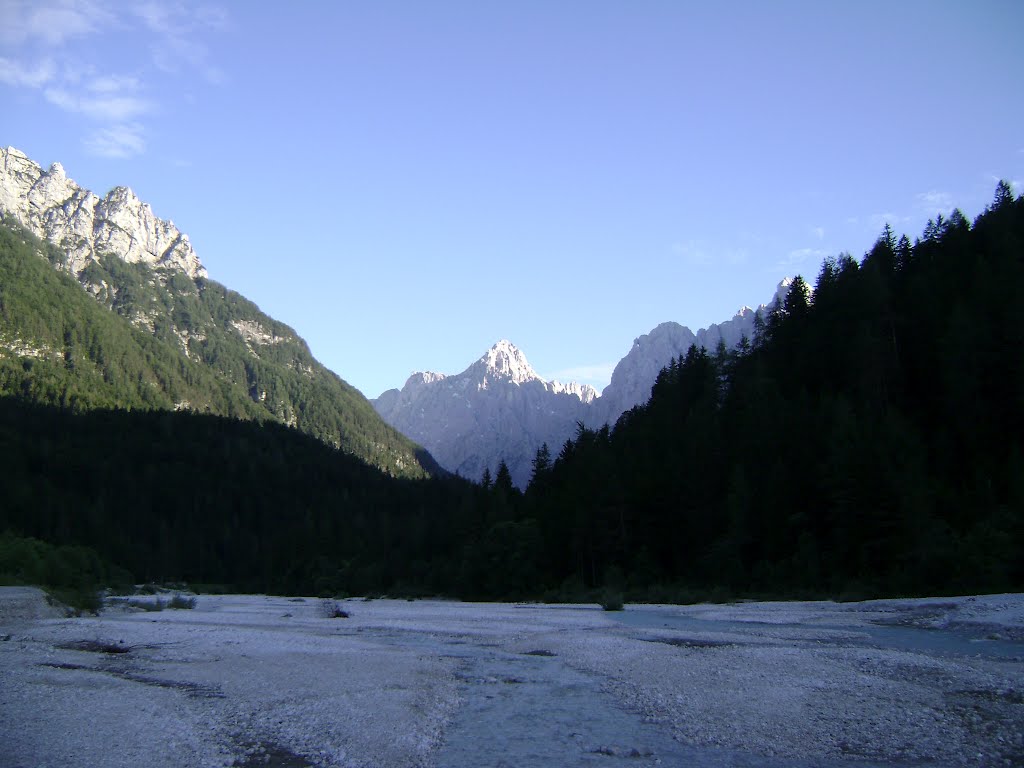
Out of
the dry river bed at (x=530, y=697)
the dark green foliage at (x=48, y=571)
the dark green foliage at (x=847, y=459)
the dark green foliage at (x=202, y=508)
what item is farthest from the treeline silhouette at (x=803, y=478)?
the dark green foliage at (x=48, y=571)

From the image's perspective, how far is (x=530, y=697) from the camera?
16.1 metres

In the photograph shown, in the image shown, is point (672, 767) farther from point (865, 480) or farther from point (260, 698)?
point (865, 480)

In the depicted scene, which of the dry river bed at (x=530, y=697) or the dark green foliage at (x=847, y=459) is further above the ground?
the dark green foliage at (x=847, y=459)

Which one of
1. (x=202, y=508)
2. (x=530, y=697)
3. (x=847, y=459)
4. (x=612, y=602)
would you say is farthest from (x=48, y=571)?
(x=202, y=508)

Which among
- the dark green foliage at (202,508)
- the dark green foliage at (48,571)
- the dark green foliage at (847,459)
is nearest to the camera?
the dark green foliage at (48,571)

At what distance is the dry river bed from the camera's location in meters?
11.0

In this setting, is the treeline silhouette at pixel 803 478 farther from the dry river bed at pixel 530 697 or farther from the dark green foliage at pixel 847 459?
the dry river bed at pixel 530 697

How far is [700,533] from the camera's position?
6081 centimetres

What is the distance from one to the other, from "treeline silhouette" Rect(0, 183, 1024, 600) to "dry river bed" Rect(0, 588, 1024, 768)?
57.4 feet

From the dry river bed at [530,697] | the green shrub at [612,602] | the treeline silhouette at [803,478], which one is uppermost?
the treeline silhouette at [803,478]

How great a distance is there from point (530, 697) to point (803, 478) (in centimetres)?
4346

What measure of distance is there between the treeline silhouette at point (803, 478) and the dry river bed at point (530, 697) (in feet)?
57.4

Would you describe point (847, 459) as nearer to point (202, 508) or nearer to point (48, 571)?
point (48, 571)

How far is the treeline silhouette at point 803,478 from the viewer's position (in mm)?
44594
